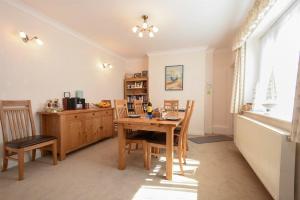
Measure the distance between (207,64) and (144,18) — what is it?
2.67 m

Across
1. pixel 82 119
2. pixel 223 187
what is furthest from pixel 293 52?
pixel 82 119

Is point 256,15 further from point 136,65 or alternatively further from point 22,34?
point 136,65

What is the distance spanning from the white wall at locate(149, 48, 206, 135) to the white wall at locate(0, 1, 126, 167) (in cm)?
175

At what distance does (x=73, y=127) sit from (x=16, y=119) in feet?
2.71

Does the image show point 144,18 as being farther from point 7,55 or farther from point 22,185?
point 22,185

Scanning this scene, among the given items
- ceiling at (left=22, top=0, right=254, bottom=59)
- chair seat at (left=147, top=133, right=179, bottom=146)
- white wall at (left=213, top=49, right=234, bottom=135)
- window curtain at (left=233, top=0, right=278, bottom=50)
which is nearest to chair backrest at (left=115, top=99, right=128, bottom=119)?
chair seat at (left=147, top=133, right=179, bottom=146)

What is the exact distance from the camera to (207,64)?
4.52m

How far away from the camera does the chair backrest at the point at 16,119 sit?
2.06 meters

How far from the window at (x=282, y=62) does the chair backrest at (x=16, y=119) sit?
350 cm

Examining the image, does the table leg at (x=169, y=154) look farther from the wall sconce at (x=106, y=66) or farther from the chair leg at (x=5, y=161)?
the wall sconce at (x=106, y=66)

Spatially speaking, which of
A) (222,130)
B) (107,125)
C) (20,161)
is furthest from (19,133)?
(222,130)

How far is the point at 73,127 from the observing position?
9.14ft

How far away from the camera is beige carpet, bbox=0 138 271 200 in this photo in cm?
164

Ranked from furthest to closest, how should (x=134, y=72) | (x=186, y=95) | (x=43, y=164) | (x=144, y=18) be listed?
(x=134, y=72) → (x=186, y=95) → (x=144, y=18) → (x=43, y=164)
